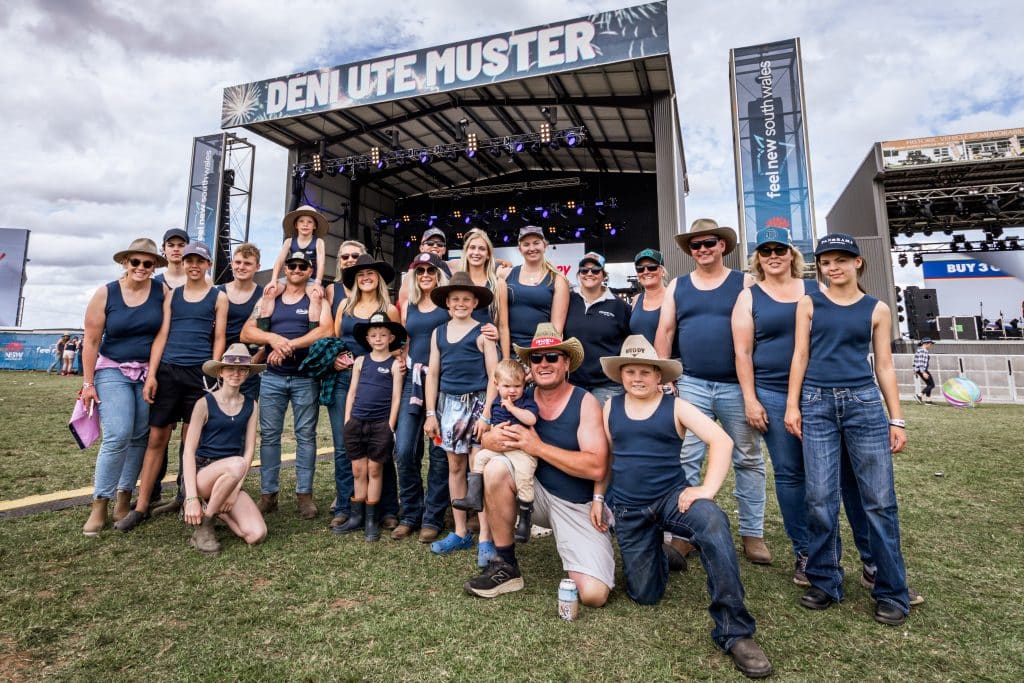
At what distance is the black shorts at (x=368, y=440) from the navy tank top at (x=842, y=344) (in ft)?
8.97

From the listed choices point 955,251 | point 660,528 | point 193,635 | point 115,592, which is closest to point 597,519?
point 660,528

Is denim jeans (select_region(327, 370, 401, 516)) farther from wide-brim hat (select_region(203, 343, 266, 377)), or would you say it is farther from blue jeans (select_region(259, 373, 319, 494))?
wide-brim hat (select_region(203, 343, 266, 377))

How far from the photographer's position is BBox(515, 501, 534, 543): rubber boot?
2.83 metres

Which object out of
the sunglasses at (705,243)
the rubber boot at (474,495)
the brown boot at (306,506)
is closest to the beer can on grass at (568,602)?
the rubber boot at (474,495)

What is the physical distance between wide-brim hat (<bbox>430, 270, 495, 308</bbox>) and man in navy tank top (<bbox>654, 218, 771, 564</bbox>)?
3.98ft

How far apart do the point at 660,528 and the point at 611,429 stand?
55 cm

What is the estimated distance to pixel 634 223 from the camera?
25.0 metres

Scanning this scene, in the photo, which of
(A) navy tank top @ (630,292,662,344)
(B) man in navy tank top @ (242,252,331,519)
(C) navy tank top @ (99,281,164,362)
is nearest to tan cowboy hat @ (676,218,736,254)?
(A) navy tank top @ (630,292,662,344)

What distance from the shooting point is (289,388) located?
13.1 feet

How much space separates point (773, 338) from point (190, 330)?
13.3 feet

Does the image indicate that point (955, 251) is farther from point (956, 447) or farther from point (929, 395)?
point (956, 447)

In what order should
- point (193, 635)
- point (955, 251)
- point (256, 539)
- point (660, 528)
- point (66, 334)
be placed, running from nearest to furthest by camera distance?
1. point (193, 635)
2. point (660, 528)
3. point (256, 539)
4. point (66, 334)
5. point (955, 251)

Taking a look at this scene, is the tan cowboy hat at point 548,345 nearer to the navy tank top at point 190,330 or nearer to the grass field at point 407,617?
the grass field at point 407,617

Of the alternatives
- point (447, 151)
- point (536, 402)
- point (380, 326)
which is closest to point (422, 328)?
point (380, 326)
